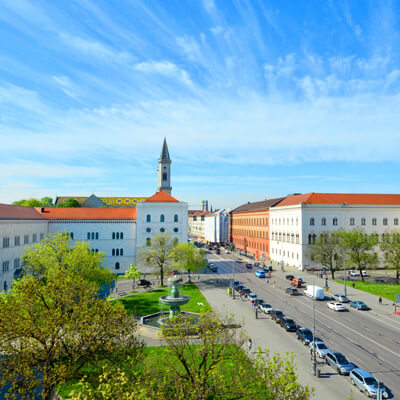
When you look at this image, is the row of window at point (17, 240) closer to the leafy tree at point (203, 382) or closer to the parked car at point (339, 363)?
the leafy tree at point (203, 382)

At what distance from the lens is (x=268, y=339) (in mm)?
32594

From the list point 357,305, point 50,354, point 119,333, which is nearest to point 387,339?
point 357,305

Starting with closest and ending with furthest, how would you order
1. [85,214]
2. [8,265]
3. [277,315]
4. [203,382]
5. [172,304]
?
[203,382]
[172,304]
[277,315]
[8,265]
[85,214]

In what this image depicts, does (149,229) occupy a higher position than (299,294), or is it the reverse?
(149,229)

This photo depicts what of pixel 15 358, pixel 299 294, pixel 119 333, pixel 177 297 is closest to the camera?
pixel 15 358

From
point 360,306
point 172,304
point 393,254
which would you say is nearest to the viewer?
point 172,304

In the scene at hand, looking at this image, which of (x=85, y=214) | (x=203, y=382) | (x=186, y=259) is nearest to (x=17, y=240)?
(x=85, y=214)

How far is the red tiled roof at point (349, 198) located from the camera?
7831 cm

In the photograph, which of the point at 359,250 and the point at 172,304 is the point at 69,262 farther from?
the point at 359,250

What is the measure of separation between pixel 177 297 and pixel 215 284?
25718mm

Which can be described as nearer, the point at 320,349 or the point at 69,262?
the point at 320,349

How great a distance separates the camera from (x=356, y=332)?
115 ft

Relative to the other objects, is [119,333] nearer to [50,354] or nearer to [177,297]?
[50,354]

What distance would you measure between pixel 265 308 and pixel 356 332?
37.4ft
